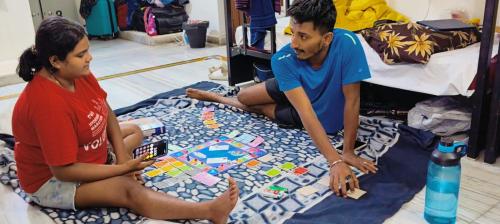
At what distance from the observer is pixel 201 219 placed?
1.62 meters

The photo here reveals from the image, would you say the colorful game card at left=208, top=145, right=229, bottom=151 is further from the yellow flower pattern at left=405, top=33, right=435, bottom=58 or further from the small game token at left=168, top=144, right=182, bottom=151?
the yellow flower pattern at left=405, top=33, right=435, bottom=58

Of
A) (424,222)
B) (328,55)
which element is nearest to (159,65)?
(328,55)

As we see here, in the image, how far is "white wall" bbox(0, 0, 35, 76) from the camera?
13.8 ft

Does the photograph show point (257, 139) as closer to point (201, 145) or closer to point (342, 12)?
point (201, 145)

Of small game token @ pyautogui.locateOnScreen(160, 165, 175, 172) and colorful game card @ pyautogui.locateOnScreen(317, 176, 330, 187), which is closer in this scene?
colorful game card @ pyautogui.locateOnScreen(317, 176, 330, 187)

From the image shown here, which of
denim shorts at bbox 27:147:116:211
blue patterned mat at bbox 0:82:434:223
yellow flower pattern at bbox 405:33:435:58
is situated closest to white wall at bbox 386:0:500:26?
yellow flower pattern at bbox 405:33:435:58

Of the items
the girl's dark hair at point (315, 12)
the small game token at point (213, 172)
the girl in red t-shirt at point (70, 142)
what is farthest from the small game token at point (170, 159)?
the girl's dark hair at point (315, 12)

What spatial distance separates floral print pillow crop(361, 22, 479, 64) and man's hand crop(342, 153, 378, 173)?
0.66 m

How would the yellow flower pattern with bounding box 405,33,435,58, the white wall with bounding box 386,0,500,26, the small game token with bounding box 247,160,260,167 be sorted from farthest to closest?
the white wall with bounding box 386,0,500,26
the yellow flower pattern with bounding box 405,33,435,58
the small game token with bounding box 247,160,260,167

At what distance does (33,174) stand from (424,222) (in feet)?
4.71

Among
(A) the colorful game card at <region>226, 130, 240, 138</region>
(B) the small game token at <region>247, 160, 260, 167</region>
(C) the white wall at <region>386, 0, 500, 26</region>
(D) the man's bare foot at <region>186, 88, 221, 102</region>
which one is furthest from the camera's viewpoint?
(D) the man's bare foot at <region>186, 88, 221, 102</region>

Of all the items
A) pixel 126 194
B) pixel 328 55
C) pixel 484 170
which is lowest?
pixel 484 170

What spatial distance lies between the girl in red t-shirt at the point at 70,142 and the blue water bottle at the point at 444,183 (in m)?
0.69

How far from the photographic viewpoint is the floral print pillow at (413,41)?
2.31 m
